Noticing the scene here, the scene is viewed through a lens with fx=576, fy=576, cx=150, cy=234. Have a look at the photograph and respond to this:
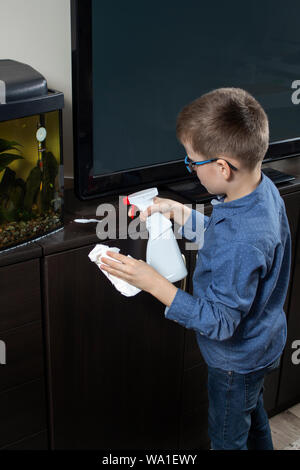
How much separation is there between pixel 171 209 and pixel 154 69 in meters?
0.39

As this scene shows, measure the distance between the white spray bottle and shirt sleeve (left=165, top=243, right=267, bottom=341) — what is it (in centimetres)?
16

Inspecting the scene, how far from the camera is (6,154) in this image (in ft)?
4.26

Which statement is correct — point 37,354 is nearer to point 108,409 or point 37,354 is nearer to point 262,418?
point 108,409

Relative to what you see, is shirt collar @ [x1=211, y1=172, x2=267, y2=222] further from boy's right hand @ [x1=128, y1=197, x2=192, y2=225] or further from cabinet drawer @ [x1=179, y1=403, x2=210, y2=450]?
cabinet drawer @ [x1=179, y1=403, x2=210, y2=450]

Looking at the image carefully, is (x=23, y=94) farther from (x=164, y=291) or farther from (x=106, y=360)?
(x=106, y=360)

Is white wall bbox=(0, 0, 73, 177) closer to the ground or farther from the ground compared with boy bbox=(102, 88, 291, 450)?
farther from the ground

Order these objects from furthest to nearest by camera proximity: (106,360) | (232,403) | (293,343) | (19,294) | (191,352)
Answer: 1. (293,343)
2. (191,352)
3. (106,360)
4. (232,403)
5. (19,294)

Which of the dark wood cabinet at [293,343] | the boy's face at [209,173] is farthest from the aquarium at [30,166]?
the dark wood cabinet at [293,343]

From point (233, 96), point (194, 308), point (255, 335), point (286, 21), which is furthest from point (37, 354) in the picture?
point (286, 21)

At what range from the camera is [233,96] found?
1.31m

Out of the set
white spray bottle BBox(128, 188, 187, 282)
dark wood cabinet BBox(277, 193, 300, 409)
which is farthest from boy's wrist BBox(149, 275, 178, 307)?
dark wood cabinet BBox(277, 193, 300, 409)

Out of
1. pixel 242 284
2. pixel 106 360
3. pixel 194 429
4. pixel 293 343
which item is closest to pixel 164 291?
pixel 242 284

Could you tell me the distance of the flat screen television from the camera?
1462 millimetres

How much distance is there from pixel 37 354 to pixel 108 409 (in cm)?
34
